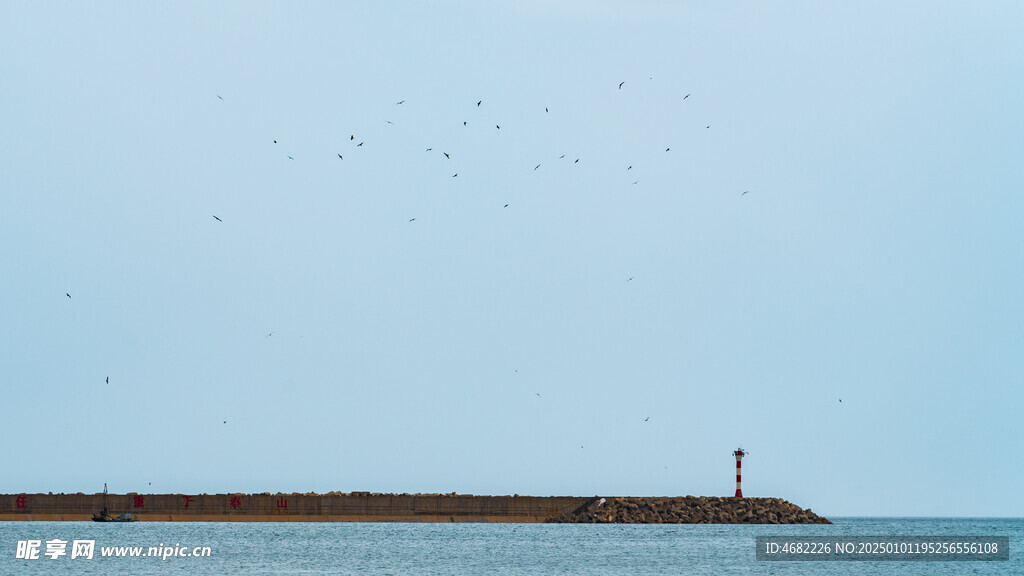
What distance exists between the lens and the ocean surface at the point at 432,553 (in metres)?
52.0

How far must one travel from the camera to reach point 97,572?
4984 cm

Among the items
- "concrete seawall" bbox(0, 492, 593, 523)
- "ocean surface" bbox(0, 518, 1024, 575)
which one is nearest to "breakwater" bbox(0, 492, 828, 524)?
"concrete seawall" bbox(0, 492, 593, 523)

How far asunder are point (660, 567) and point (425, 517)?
3647cm

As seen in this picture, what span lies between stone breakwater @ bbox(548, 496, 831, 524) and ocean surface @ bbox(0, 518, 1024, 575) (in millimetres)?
5021

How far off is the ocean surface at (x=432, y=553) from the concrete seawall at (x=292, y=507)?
3771mm

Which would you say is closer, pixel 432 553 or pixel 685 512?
pixel 432 553

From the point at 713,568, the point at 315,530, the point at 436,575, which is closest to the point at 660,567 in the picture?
the point at 713,568

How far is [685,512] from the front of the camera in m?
90.3

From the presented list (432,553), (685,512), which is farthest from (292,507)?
(432,553)

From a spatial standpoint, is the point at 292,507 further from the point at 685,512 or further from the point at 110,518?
the point at 685,512

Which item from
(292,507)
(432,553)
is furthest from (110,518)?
(432,553)

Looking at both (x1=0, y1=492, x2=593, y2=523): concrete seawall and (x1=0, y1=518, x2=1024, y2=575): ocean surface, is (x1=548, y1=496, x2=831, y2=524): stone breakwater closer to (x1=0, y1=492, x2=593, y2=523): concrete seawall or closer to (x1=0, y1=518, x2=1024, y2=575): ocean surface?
Result: (x1=0, y1=492, x2=593, y2=523): concrete seawall

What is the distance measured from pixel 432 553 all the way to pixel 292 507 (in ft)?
106

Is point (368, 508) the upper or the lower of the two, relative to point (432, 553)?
upper
